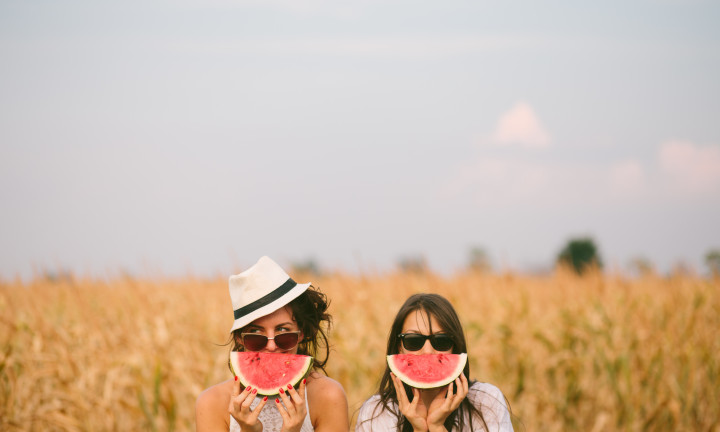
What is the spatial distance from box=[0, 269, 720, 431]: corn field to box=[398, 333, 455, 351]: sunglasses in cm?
270

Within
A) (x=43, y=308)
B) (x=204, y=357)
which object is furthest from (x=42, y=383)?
(x=43, y=308)

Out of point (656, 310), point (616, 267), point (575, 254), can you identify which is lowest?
point (575, 254)

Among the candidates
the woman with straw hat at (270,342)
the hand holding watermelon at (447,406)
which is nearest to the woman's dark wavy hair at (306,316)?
the woman with straw hat at (270,342)

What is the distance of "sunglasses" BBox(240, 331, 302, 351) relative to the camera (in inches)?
115

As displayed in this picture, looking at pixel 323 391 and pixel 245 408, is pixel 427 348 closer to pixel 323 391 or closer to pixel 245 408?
pixel 323 391

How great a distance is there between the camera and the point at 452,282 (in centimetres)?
961

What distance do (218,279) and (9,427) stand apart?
5.12m

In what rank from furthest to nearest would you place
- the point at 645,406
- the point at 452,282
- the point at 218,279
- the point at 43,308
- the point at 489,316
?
1. the point at 218,279
2. the point at 452,282
3. the point at 43,308
4. the point at 489,316
5. the point at 645,406

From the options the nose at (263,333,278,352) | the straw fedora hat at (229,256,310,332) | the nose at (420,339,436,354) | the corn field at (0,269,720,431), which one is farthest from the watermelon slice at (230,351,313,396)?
the corn field at (0,269,720,431)

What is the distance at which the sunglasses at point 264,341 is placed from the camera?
2.92 meters

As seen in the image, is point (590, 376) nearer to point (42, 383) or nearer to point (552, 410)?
point (552, 410)

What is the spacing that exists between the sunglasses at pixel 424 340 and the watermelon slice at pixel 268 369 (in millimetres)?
481

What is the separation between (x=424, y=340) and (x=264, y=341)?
0.78 meters

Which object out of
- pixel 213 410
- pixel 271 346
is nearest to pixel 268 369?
pixel 271 346
